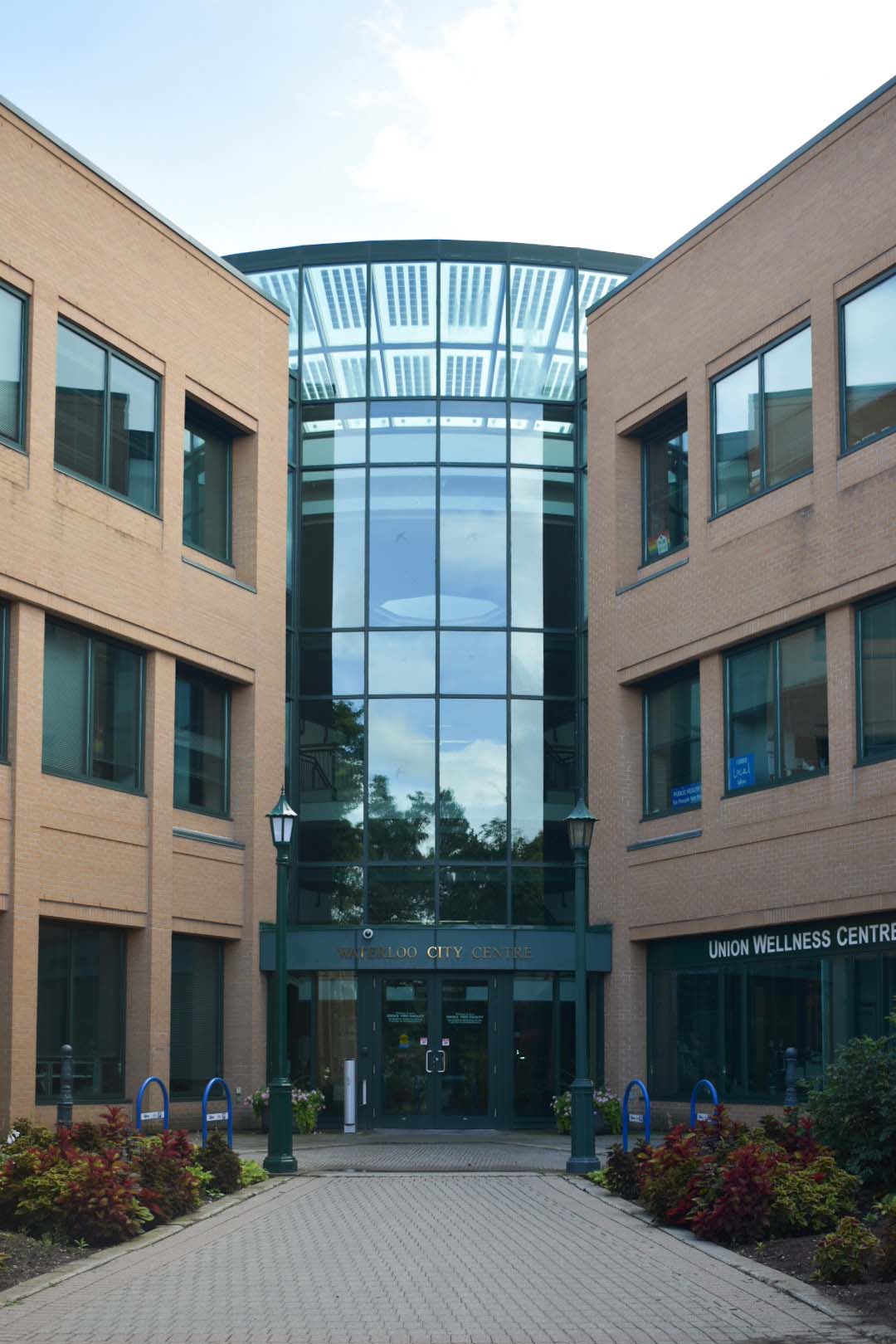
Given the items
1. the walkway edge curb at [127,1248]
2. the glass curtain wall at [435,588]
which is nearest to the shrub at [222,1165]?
the walkway edge curb at [127,1248]

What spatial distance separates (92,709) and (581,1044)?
8757 mm

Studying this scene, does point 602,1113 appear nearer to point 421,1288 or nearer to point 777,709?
point 777,709

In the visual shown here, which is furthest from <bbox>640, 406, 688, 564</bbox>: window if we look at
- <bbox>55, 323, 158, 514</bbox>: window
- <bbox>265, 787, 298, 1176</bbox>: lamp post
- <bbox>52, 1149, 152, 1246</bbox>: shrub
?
<bbox>52, 1149, 152, 1246</bbox>: shrub

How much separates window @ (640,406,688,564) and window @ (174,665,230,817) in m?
7.42

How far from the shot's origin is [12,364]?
23.5m

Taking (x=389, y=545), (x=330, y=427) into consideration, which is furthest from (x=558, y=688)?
(x=330, y=427)

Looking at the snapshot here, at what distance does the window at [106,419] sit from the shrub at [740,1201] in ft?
47.1

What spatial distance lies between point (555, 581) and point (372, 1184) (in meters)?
A: 13.5

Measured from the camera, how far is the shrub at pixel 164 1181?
15836 millimetres

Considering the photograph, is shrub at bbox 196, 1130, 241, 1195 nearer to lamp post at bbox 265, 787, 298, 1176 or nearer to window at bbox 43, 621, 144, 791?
lamp post at bbox 265, 787, 298, 1176

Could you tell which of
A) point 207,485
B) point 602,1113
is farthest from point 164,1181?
point 207,485

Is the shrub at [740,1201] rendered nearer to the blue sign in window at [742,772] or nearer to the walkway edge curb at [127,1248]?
the walkway edge curb at [127,1248]

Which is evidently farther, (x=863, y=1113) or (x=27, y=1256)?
(x=863, y=1113)

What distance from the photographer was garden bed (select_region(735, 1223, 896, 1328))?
11289mm
